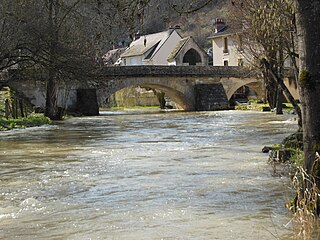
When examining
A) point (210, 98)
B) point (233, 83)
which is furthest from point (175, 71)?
point (233, 83)

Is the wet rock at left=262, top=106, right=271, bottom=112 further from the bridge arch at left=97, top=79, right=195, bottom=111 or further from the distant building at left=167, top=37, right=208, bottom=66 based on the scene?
the distant building at left=167, top=37, right=208, bottom=66

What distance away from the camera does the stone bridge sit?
133 ft

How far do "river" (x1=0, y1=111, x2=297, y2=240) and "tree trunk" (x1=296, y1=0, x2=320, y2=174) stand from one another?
1.00 meters

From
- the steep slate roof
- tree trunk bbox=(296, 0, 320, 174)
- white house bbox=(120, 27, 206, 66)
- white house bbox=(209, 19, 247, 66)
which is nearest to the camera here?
tree trunk bbox=(296, 0, 320, 174)

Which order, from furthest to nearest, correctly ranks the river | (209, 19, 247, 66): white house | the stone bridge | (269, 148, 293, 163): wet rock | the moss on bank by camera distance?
(209, 19, 247, 66): white house
the stone bridge
the moss on bank
(269, 148, 293, 163): wet rock
the river

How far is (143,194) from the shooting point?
858cm

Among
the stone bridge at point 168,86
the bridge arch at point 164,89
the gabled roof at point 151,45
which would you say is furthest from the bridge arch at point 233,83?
the gabled roof at point 151,45

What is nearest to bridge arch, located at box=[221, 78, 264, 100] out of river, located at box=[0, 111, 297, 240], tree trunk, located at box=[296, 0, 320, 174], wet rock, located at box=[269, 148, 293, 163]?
river, located at box=[0, 111, 297, 240]

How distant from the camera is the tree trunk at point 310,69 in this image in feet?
20.1

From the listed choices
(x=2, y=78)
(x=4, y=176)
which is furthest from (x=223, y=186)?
(x=2, y=78)

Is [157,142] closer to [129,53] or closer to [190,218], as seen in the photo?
[190,218]

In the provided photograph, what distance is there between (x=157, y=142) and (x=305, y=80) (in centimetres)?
1184

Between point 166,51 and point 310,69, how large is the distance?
6232 centimetres

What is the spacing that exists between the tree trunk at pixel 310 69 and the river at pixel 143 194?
1.00m
